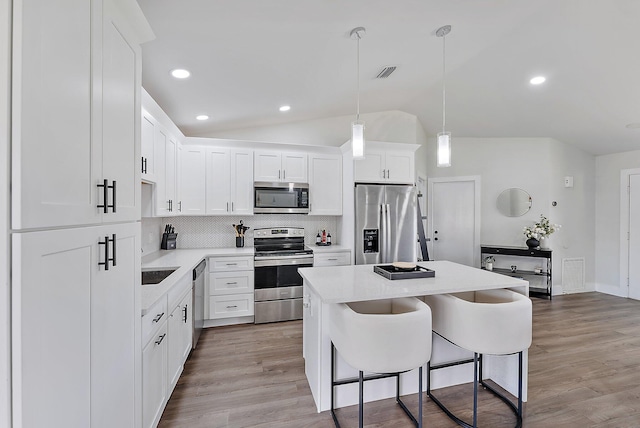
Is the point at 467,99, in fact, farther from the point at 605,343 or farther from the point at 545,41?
the point at 605,343

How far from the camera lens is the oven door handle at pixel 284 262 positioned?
141 inches

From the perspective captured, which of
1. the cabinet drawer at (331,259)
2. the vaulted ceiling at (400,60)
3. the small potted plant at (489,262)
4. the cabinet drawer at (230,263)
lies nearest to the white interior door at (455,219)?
the small potted plant at (489,262)

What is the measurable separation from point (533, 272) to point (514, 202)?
1.21 meters

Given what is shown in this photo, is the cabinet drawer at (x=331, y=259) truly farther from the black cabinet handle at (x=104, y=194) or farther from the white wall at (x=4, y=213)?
the white wall at (x=4, y=213)

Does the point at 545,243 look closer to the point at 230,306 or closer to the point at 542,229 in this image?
the point at 542,229

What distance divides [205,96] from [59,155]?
2.32 m

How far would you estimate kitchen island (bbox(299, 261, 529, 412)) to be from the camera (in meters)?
1.89

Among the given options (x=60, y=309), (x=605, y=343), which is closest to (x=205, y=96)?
(x=60, y=309)

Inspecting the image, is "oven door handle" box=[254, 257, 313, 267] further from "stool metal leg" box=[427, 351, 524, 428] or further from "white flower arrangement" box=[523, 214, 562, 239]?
"white flower arrangement" box=[523, 214, 562, 239]

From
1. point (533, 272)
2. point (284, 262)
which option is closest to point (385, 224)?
point (284, 262)

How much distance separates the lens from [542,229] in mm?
4641

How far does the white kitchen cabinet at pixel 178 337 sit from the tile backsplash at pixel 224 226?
1488 mm

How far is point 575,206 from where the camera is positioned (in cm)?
507

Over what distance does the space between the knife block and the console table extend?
4.84 m
